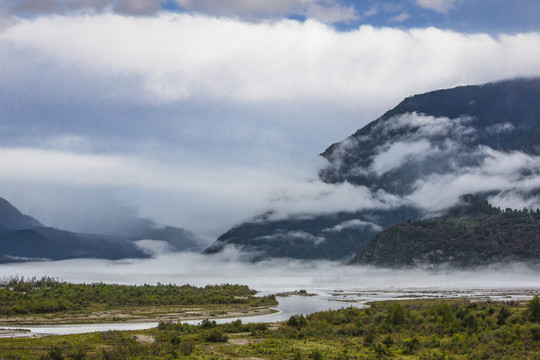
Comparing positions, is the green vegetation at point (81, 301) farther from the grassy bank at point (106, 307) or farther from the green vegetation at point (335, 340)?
the green vegetation at point (335, 340)

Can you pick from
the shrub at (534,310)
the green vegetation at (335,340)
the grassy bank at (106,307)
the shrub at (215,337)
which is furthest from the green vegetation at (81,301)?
the shrub at (534,310)

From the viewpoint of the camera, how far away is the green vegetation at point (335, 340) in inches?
2795

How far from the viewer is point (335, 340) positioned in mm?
87688

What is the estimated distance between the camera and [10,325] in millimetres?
119188

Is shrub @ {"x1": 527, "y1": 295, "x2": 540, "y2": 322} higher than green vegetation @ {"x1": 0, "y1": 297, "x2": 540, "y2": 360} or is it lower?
higher

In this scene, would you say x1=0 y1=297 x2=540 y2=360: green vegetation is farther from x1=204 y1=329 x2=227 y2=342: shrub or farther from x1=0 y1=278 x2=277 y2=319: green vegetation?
x1=0 y1=278 x2=277 y2=319: green vegetation

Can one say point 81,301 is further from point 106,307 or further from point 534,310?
point 534,310

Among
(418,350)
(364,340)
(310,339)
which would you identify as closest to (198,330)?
(310,339)

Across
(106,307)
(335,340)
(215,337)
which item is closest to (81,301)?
(106,307)

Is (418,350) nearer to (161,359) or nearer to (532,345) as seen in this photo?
(532,345)

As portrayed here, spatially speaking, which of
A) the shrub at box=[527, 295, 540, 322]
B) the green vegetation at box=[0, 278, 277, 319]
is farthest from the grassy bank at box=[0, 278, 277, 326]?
the shrub at box=[527, 295, 540, 322]

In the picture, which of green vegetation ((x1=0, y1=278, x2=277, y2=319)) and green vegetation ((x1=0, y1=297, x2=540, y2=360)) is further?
green vegetation ((x1=0, y1=278, x2=277, y2=319))

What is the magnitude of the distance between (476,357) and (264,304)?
11677cm

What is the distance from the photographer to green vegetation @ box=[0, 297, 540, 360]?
71000mm
